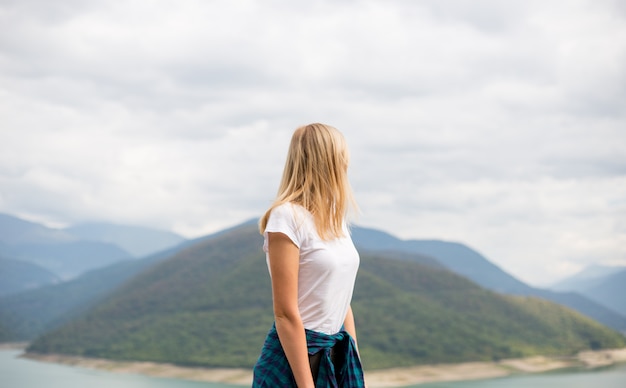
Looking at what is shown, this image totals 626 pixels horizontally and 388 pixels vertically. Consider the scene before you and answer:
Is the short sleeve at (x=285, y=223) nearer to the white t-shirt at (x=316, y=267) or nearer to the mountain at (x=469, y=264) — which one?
the white t-shirt at (x=316, y=267)

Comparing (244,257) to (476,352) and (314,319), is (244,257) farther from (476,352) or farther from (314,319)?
(314,319)

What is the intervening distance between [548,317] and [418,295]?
25.0 ft

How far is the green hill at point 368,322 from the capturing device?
39.0 metres

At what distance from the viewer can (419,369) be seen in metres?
36.6

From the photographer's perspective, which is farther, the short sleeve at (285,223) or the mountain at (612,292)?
the mountain at (612,292)

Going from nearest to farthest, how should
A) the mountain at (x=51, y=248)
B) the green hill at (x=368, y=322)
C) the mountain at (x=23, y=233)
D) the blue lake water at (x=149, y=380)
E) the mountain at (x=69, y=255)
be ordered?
the blue lake water at (x=149, y=380) < the green hill at (x=368, y=322) < the mountain at (x=51, y=248) < the mountain at (x=69, y=255) < the mountain at (x=23, y=233)

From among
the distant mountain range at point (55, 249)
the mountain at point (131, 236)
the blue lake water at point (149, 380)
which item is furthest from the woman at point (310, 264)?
the mountain at point (131, 236)

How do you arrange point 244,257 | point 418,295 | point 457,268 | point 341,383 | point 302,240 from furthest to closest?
point 457,268 < point 244,257 < point 418,295 < point 341,383 < point 302,240

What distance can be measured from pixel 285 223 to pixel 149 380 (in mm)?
36406

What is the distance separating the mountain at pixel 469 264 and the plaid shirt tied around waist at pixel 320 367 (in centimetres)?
7619

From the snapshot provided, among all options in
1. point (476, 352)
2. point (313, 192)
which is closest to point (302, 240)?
point (313, 192)

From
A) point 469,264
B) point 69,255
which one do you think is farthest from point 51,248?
point 469,264

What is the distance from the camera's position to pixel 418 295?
44875mm

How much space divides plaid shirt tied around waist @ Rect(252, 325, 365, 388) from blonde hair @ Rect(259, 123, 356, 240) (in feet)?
0.76
